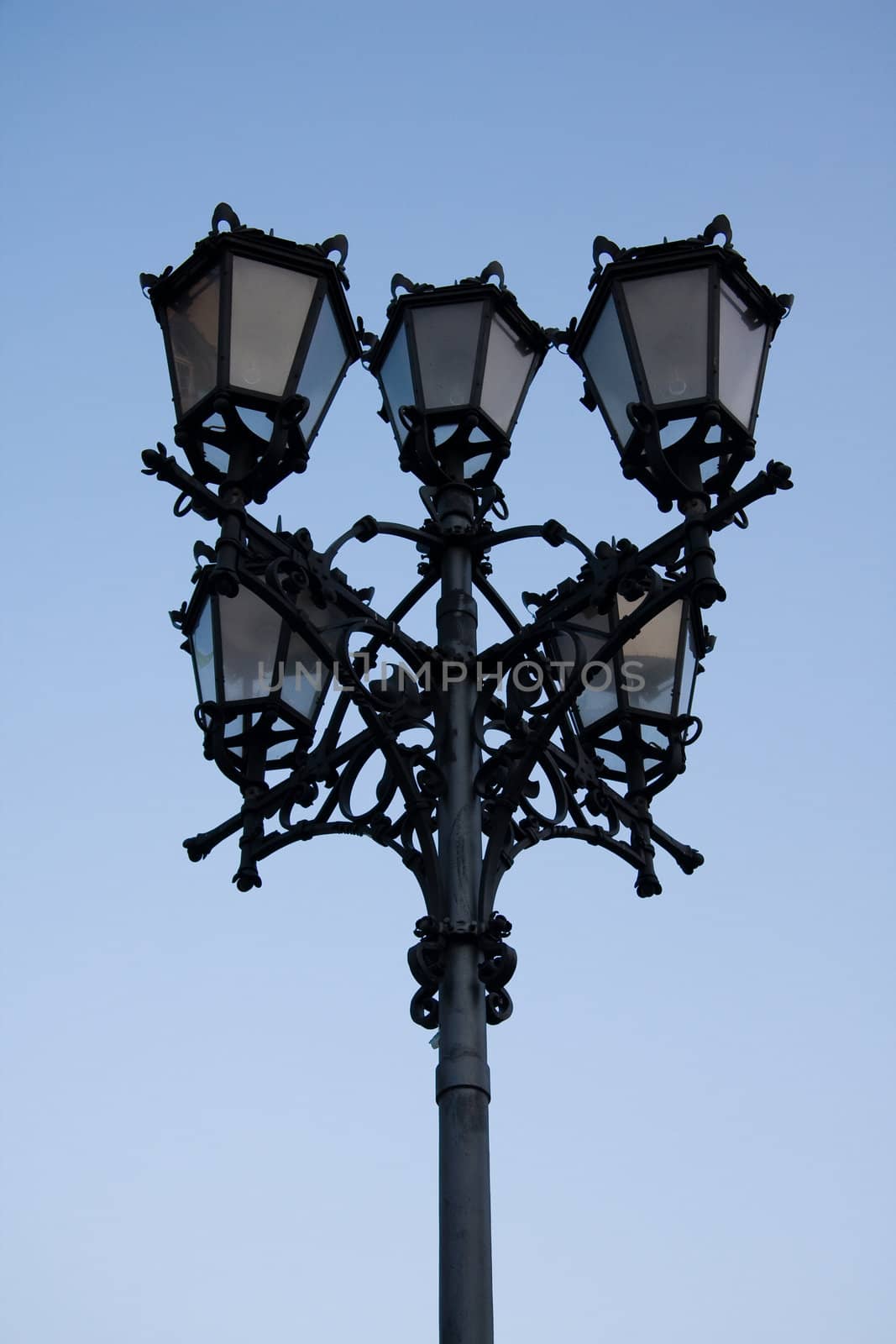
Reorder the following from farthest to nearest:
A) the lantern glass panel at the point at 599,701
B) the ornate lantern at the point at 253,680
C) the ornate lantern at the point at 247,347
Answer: the lantern glass panel at the point at 599,701
the ornate lantern at the point at 253,680
the ornate lantern at the point at 247,347

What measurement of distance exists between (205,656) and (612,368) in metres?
1.68

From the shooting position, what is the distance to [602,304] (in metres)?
5.56

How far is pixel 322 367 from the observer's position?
18.1 ft

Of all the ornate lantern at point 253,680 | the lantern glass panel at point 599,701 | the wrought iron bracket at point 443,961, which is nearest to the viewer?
the wrought iron bracket at point 443,961

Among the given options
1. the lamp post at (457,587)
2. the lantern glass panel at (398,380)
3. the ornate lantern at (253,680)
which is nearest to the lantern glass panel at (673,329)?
the lamp post at (457,587)

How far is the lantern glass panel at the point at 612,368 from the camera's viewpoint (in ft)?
17.7

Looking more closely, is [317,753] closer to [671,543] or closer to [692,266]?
[671,543]

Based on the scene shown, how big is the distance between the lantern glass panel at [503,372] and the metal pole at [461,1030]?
0.45m

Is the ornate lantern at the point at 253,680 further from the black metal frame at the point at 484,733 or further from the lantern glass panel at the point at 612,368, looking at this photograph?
the lantern glass panel at the point at 612,368

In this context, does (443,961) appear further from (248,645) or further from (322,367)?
(322,367)

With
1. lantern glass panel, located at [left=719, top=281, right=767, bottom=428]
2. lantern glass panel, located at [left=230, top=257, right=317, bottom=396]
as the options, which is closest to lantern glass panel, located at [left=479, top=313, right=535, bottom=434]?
lantern glass panel, located at [left=230, top=257, right=317, bottom=396]

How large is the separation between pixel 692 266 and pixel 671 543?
0.97m

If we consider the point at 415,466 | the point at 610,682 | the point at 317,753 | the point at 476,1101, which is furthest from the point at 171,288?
the point at 476,1101

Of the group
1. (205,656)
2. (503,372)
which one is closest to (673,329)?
(503,372)
